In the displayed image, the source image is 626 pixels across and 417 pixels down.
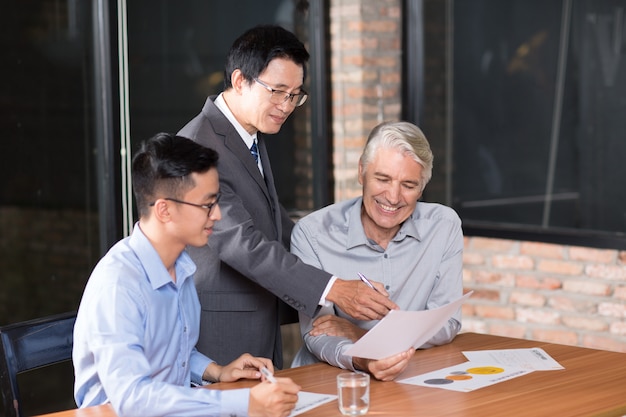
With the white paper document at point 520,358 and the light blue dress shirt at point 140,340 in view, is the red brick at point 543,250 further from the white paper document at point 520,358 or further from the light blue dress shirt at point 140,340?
the light blue dress shirt at point 140,340

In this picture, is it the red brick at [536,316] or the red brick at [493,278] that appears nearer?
the red brick at [536,316]

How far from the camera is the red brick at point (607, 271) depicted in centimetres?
432

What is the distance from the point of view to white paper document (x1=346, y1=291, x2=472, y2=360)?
90.5 inches

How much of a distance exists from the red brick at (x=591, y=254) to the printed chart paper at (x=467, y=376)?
197 centimetres

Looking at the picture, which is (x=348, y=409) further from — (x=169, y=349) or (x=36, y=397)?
(x=36, y=397)

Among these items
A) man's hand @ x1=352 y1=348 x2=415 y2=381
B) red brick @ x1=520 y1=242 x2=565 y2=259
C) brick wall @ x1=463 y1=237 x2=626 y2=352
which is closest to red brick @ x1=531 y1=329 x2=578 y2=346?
brick wall @ x1=463 y1=237 x2=626 y2=352

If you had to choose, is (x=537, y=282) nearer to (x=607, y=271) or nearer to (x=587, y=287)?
(x=587, y=287)

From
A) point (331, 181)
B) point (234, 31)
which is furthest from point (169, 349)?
point (331, 181)

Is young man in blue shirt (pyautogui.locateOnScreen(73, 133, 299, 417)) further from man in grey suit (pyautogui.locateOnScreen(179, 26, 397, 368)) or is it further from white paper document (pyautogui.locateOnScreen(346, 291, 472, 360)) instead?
man in grey suit (pyautogui.locateOnScreen(179, 26, 397, 368))

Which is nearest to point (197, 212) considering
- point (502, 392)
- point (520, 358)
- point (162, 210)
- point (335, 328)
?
point (162, 210)

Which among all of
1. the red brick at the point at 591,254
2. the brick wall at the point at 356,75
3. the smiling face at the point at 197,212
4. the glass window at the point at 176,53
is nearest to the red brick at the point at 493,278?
the red brick at the point at 591,254

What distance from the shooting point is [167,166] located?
218 centimetres

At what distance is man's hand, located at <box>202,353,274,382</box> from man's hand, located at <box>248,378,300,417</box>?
1.25 feet

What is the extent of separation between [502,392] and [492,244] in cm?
251
